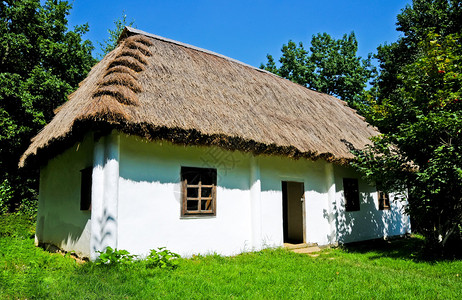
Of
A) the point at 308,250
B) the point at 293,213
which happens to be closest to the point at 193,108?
the point at 308,250

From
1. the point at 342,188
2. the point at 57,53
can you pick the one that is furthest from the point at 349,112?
the point at 57,53

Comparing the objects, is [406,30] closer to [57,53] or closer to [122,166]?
[122,166]

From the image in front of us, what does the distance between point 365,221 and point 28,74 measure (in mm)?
14748

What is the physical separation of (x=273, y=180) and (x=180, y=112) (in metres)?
3.19

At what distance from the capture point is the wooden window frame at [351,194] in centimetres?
1009

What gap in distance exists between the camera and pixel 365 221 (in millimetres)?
10359

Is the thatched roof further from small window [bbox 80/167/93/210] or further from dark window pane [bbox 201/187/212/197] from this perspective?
dark window pane [bbox 201/187/212/197]

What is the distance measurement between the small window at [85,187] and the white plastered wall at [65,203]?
13 cm

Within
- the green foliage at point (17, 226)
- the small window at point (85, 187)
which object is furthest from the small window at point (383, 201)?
the green foliage at point (17, 226)

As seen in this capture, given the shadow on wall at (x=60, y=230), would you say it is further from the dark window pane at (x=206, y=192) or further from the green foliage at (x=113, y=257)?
the dark window pane at (x=206, y=192)

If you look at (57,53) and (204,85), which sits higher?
(57,53)

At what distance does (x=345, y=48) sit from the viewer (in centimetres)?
2194

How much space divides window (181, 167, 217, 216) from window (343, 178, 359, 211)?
498 cm

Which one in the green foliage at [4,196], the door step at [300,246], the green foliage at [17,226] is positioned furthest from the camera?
the green foliage at [4,196]
